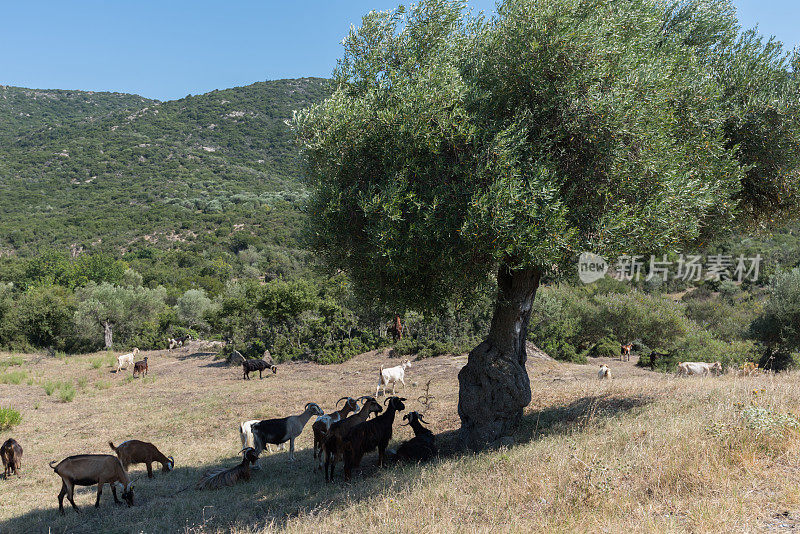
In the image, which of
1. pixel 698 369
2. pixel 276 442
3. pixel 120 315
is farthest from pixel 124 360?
pixel 698 369

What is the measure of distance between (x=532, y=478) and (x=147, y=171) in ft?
449

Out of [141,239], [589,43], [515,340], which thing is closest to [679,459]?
[515,340]

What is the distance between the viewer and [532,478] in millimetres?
6023

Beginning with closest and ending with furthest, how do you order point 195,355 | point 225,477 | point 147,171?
point 225,477
point 195,355
point 147,171

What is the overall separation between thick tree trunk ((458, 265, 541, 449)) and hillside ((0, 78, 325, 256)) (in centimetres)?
6136

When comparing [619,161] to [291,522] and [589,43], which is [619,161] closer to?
[589,43]

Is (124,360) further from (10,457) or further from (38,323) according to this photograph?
(10,457)

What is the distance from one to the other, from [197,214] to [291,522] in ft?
329

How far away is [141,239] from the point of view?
275 ft

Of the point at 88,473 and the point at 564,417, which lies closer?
the point at 88,473

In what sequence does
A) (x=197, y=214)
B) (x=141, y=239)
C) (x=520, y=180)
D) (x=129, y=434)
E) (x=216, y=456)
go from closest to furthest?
1. (x=520, y=180)
2. (x=216, y=456)
3. (x=129, y=434)
4. (x=141, y=239)
5. (x=197, y=214)

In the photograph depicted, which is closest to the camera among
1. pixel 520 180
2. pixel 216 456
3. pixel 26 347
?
pixel 520 180

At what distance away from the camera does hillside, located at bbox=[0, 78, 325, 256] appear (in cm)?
8631

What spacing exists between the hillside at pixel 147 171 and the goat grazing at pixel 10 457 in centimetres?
5832
